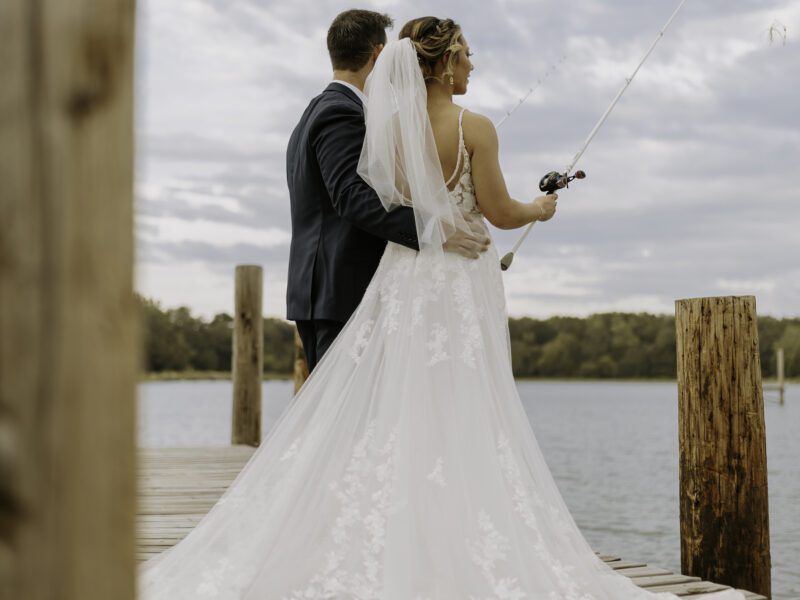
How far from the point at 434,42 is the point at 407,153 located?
1.36 ft

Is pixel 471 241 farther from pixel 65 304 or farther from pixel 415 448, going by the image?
pixel 65 304

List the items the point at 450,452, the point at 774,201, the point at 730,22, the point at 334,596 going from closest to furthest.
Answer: the point at 334,596
the point at 450,452
the point at 730,22
the point at 774,201

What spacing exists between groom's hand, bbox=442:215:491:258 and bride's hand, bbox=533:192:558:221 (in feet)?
0.86

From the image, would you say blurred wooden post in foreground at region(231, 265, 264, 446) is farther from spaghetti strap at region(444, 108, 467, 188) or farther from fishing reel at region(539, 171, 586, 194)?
spaghetti strap at region(444, 108, 467, 188)

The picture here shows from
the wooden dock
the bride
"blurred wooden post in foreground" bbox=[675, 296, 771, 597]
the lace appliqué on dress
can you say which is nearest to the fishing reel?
the bride

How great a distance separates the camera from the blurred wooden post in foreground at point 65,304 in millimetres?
881

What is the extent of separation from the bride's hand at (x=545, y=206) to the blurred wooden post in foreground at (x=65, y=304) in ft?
8.76

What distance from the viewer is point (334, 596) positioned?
9.23 feet

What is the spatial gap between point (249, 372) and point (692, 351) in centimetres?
510

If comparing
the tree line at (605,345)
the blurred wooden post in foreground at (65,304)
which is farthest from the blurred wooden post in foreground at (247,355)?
the tree line at (605,345)

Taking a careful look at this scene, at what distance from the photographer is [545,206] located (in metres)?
3.54

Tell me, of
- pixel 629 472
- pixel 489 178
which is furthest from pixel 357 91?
pixel 629 472

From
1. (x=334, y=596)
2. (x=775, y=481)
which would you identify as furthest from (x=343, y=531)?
(x=775, y=481)

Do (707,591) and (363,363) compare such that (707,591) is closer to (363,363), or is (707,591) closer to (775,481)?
(363,363)
